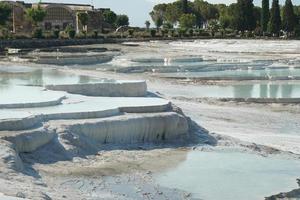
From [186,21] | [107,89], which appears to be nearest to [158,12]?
[186,21]

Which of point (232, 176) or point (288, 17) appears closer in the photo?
point (232, 176)

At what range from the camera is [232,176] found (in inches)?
372

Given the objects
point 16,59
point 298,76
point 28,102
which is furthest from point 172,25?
point 28,102

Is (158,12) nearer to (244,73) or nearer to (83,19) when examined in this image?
(83,19)

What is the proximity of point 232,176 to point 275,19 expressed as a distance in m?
51.3

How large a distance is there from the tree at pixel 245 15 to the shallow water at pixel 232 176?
173 ft

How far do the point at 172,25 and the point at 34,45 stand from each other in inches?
1556

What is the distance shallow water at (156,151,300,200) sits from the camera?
8641 mm

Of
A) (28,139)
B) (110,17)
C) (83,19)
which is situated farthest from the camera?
(110,17)

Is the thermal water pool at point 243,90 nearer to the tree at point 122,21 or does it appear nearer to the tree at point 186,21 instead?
the tree at point 186,21

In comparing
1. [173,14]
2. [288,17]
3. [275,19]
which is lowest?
A: [275,19]

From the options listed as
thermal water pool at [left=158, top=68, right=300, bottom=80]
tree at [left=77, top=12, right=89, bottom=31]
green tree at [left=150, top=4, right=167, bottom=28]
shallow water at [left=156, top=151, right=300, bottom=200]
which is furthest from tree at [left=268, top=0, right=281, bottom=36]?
shallow water at [left=156, top=151, right=300, bottom=200]

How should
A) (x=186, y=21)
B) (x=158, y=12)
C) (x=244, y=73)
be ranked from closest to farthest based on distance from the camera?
(x=244, y=73)
(x=186, y=21)
(x=158, y=12)

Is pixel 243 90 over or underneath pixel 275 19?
underneath
